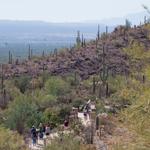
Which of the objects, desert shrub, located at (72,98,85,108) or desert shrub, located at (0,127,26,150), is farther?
desert shrub, located at (72,98,85,108)

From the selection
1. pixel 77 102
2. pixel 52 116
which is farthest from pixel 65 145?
pixel 77 102

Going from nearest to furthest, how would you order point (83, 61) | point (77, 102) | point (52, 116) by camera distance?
point (52, 116) < point (77, 102) < point (83, 61)

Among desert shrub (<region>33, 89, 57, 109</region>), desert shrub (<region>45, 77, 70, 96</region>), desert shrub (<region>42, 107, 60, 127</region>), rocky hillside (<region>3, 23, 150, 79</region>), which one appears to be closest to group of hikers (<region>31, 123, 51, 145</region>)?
desert shrub (<region>42, 107, 60, 127</region>)

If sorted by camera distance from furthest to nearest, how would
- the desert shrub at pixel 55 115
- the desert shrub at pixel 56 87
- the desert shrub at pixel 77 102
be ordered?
the desert shrub at pixel 56 87
the desert shrub at pixel 77 102
the desert shrub at pixel 55 115

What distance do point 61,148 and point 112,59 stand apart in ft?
145

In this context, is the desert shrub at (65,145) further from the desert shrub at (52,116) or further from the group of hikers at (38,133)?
the desert shrub at (52,116)

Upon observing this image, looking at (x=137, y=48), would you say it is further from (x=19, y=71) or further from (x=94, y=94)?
(x=19, y=71)

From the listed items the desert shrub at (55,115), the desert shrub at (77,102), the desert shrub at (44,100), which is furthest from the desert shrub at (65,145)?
the desert shrub at (77,102)

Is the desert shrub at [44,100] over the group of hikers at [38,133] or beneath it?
beneath

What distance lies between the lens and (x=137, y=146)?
9445 millimetres

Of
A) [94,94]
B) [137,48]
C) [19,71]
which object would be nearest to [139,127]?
[137,48]

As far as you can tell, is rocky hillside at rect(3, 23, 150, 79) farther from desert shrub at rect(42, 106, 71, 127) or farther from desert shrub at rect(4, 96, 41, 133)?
desert shrub at rect(4, 96, 41, 133)

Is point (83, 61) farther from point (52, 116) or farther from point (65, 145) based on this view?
point (65, 145)

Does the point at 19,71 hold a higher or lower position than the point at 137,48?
lower
